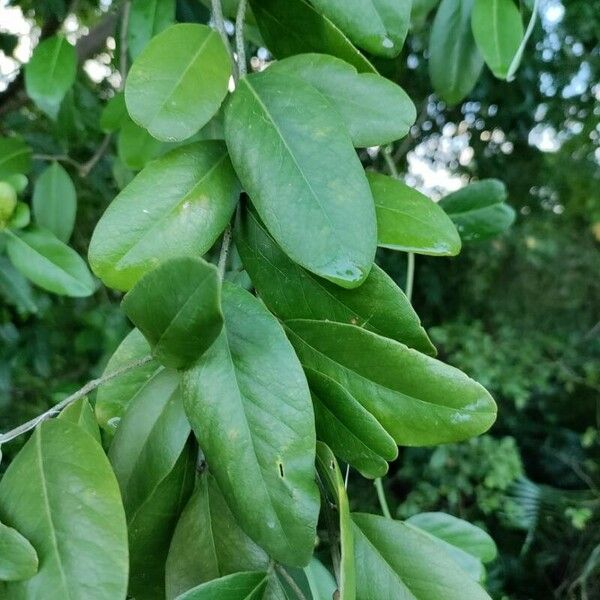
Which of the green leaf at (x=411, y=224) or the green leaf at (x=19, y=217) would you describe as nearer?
the green leaf at (x=411, y=224)

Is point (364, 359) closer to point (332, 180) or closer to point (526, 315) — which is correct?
point (332, 180)

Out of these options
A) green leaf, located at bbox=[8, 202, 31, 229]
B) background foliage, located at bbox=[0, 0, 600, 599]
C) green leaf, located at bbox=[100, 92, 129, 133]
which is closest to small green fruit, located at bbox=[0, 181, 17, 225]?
green leaf, located at bbox=[8, 202, 31, 229]

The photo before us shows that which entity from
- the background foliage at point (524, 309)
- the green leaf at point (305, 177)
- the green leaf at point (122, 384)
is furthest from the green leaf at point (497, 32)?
the background foliage at point (524, 309)

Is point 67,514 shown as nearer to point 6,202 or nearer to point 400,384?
point 400,384

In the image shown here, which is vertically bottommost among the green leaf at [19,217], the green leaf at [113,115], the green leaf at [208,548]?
the green leaf at [208,548]

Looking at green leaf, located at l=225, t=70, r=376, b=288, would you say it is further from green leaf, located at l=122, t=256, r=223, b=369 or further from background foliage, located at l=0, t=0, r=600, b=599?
background foliage, located at l=0, t=0, r=600, b=599

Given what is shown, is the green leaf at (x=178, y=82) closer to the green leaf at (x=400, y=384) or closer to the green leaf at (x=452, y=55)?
the green leaf at (x=400, y=384)

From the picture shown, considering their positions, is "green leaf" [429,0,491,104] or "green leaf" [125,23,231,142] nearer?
"green leaf" [125,23,231,142]
